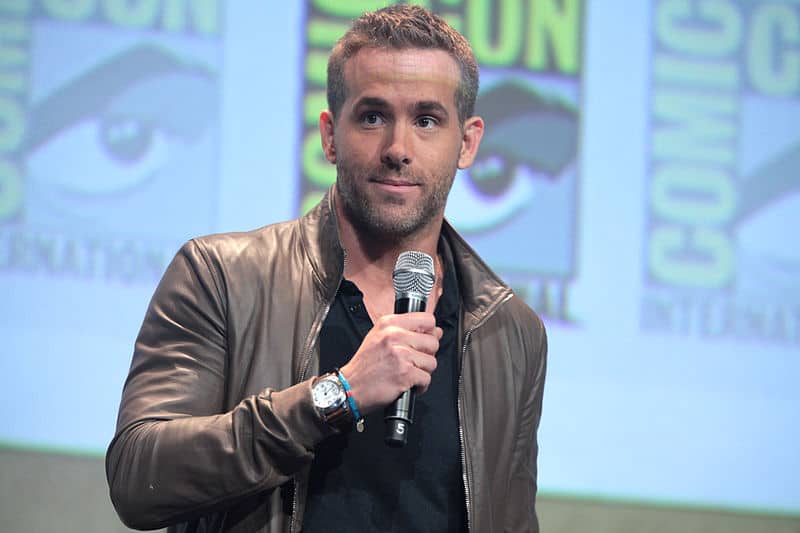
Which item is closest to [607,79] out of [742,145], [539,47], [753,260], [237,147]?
[539,47]

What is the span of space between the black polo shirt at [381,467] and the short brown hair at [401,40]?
50cm

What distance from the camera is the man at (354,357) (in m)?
1.79

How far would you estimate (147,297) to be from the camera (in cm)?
339

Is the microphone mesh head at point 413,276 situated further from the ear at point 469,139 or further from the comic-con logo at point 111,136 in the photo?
the comic-con logo at point 111,136

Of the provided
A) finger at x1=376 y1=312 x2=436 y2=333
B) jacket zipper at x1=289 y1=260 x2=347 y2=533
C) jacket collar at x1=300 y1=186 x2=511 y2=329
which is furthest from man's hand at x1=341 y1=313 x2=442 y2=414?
jacket collar at x1=300 y1=186 x2=511 y2=329

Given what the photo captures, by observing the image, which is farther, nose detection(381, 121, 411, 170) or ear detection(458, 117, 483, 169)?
ear detection(458, 117, 483, 169)

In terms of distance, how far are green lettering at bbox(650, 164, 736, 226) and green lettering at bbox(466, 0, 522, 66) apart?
710mm

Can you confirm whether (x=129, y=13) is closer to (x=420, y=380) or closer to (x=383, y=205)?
(x=383, y=205)

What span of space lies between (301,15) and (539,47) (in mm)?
881

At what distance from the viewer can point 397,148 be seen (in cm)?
213

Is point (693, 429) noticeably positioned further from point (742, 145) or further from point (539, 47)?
point (539, 47)

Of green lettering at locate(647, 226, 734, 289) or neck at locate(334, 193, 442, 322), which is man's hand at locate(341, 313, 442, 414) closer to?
neck at locate(334, 193, 442, 322)

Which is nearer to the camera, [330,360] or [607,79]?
[330,360]

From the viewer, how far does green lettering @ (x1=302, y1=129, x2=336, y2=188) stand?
3531 mm
